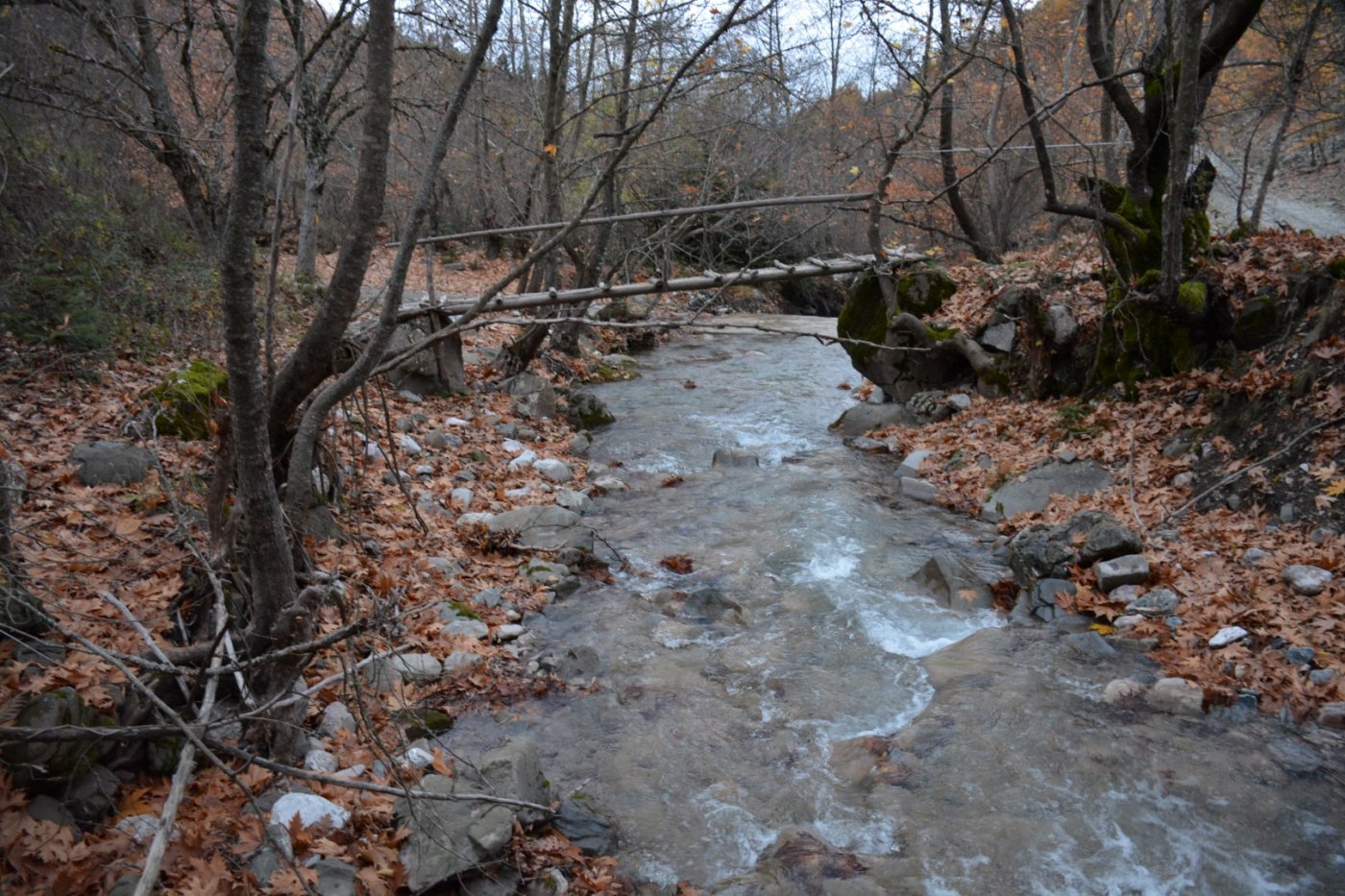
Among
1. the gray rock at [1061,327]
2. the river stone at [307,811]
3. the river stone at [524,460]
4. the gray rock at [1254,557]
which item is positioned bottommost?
the river stone at [307,811]

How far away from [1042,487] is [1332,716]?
374 centimetres

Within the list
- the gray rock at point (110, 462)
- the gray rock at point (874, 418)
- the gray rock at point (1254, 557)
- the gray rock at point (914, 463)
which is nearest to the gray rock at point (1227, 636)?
the gray rock at point (1254, 557)

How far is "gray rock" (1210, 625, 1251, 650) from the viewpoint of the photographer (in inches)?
211

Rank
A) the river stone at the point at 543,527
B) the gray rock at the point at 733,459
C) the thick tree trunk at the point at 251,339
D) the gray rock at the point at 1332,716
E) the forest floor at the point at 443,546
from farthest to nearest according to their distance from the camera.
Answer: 1. the gray rock at the point at 733,459
2. the river stone at the point at 543,527
3. the gray rock at the point at 1332,716
4. the forest floor at the point at 443,546
5. the thick tree trunk at the point at 251,339

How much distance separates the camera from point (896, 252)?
13.0 m

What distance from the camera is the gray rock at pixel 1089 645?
567cm

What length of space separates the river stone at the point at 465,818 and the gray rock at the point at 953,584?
3.76 meters

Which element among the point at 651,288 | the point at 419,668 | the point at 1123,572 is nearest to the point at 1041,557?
the point at 1123,572

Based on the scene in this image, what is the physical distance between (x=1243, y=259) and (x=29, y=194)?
1216 cm

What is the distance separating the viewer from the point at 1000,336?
35.8 feet

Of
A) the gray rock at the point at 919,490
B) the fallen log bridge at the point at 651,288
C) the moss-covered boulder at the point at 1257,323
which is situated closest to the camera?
the fallen log bridge at the point at 651,288

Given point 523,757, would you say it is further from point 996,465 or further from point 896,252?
point 896,252

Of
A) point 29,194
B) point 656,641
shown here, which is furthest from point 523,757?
point 29,194

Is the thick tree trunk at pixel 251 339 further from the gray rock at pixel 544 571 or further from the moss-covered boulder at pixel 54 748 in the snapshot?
the gray rock at pixel 544 571
